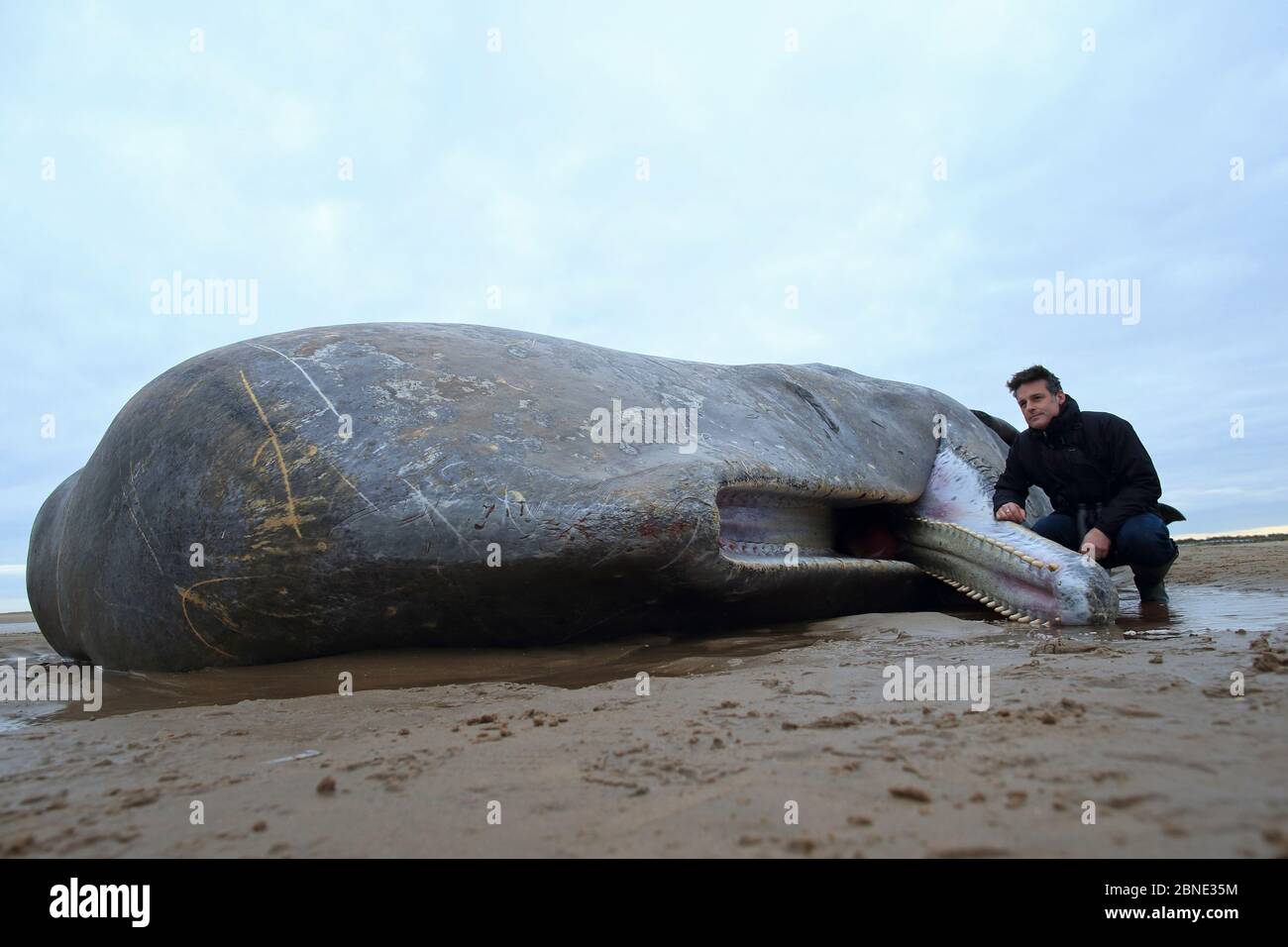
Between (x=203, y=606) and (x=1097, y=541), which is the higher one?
(x=1097, y=541)

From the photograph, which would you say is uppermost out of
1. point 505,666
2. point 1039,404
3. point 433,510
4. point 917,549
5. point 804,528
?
point 1039,404

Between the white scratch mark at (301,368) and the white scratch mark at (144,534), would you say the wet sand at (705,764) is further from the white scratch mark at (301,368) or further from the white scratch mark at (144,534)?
the white scratch mark at (301,368)

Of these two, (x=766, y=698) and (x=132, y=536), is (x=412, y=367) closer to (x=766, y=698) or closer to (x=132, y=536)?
(x=132, y=536)

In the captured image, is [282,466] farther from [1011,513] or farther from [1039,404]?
[1039,404]

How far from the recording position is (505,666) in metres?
3.02

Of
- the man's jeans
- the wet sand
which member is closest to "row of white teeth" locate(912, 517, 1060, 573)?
the man's jeans

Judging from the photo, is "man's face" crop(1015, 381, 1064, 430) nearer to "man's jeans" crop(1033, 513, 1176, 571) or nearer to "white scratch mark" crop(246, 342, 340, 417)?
"man's jeans" crop(1033, 513, 1176, 571)

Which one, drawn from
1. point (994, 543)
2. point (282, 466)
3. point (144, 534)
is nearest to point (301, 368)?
point (282, 466)

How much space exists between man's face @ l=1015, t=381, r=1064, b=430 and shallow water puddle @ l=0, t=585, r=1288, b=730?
139cm

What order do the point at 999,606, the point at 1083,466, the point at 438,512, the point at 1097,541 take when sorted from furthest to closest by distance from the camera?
the point at 1083,466 < the point at 1097,541 < the point at 999,606 < the point at 438,512

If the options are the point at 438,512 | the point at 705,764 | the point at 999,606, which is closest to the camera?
the point at 705,764

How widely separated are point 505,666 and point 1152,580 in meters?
3.48

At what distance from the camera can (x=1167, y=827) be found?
42.4 inches
